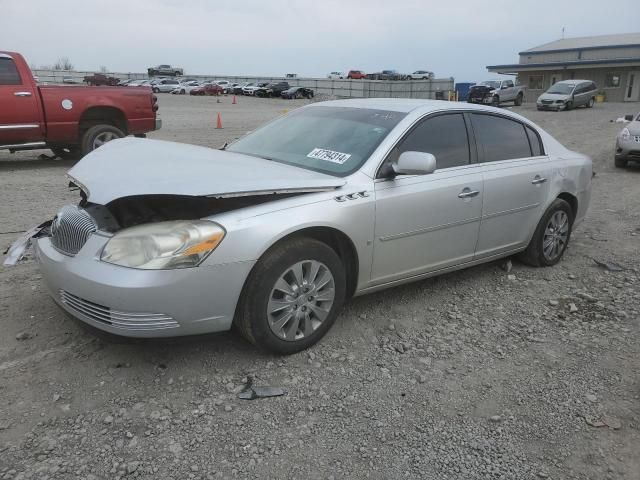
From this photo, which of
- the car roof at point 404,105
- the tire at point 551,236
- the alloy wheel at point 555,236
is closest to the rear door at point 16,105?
the car roof at point 404,105

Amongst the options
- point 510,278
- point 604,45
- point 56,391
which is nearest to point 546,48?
point 604,45

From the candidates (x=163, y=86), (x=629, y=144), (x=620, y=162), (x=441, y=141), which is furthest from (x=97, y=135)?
(x=163, y=86)

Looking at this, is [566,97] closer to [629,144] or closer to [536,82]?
[629,144]

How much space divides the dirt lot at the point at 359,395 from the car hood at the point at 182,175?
86 cm

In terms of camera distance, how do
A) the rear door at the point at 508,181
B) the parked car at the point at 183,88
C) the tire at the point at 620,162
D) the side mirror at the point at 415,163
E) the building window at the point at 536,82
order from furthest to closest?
the parked car at the point at 183,88 → the building window at the point at 536,82 → the tire at the point at 620,162 → the rear door at the point at 508,181 → the side mirror at the point at 415,163

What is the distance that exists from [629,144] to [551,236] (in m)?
7.48

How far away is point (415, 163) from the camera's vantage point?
143 inches


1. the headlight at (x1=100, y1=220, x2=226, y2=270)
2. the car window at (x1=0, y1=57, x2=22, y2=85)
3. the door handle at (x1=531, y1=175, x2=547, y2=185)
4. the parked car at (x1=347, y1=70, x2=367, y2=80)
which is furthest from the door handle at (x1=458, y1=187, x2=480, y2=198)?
the parked car at (x1=347, y1=70, x2=367, y2=80)

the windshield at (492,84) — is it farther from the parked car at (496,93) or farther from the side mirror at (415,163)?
the side mirror at (415,163)

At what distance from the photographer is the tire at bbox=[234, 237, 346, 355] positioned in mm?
3193

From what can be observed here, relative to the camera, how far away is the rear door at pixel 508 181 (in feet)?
14.9

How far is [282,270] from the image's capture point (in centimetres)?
325

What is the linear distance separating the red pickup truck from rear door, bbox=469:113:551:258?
25.5 feet

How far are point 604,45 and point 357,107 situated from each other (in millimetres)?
48443
